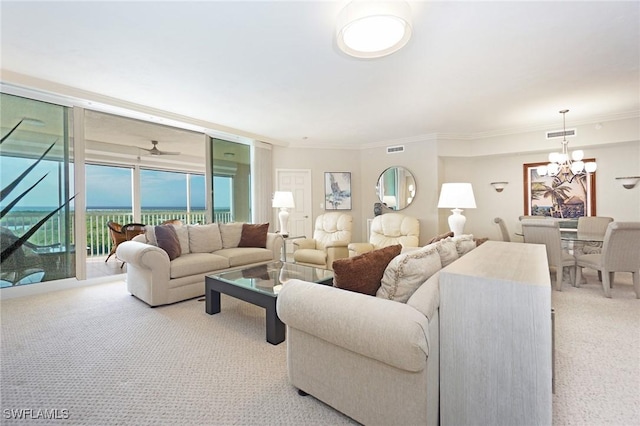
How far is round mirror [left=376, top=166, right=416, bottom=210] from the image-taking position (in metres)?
5.78

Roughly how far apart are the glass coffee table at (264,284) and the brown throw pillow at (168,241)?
0.76 meters

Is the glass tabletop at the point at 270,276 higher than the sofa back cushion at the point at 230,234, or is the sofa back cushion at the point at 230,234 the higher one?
the sofa back cushion at the point at 230,234

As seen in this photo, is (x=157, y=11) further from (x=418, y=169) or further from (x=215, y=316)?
(x=418, y=169)

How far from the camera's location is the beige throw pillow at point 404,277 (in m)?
1.53

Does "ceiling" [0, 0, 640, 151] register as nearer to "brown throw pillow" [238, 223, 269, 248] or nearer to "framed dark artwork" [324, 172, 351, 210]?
"brown throw pillow" [238, 223, 269, 248]

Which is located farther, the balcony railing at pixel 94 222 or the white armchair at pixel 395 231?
the white armchair at pixel 395 231

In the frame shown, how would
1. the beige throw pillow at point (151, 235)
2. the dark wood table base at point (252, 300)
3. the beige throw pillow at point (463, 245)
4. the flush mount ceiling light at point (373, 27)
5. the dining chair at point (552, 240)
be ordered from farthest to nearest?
1. the dining chair at point (552, 240)
2. the beige throw pillow at point (151, 235)
3. the dark wood table base at point (252, 300)
4. the beige throw pillow at point (463, 245)
5. the flush mount ceiling light at point (373, 27)

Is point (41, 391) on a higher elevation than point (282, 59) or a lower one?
lower

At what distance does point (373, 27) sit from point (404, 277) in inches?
67.2

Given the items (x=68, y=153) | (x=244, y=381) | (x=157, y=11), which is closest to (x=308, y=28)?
(x=157, y=11)

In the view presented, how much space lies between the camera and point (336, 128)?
5.15m

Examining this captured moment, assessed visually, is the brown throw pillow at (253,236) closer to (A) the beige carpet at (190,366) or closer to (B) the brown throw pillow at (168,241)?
(B) the brown throw pillow at (168,241)

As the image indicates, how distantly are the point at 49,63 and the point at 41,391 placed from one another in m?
3.02

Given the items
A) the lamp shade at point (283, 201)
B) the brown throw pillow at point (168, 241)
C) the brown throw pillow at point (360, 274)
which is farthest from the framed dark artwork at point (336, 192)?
the brown throw pillow at point (360, 274)
